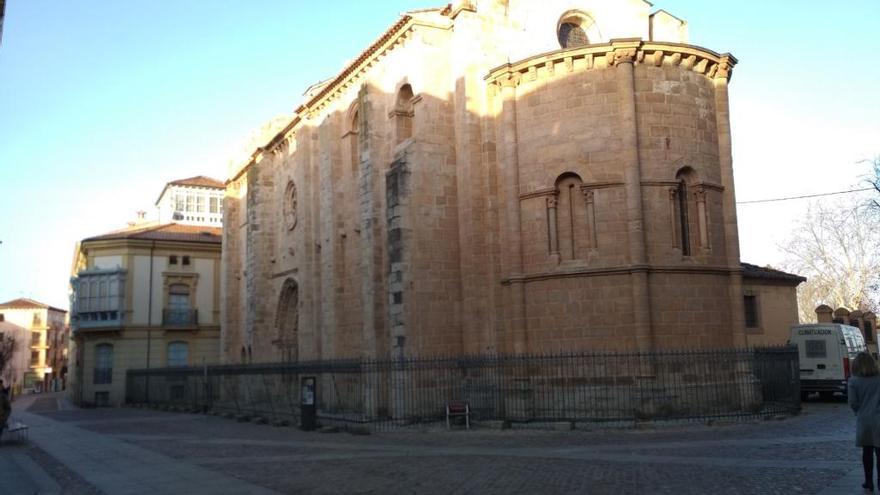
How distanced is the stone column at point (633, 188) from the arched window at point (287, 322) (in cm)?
1813

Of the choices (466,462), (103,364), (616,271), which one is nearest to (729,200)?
(616,271)

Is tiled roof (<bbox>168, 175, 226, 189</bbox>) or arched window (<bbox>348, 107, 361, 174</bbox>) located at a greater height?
tiled roof (<bbox>168, 175, 226, 189</bbox>)

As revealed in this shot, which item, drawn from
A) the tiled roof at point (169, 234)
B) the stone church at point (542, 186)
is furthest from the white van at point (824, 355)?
the tiled roof at point (169, 234)

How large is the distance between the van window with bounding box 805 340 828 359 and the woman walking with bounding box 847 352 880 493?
15.8m

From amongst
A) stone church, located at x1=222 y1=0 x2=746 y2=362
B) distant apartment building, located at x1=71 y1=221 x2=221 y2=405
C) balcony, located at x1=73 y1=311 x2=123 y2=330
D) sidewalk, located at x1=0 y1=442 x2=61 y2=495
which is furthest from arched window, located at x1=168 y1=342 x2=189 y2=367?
sidewalk, located at x1=0 y1=442 x2=61 y2=495

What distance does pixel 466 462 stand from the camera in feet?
38.3

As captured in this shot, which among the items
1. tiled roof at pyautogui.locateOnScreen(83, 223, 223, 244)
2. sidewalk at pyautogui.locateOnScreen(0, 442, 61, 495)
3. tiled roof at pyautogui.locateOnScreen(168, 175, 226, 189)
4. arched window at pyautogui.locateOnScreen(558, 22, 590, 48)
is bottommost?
sidewalk at pyautogui.locateOnScreen(0, 442, 61, 495)

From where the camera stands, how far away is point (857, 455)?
10.8 metres

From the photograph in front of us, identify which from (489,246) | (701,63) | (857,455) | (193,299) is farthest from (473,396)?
(193,299)

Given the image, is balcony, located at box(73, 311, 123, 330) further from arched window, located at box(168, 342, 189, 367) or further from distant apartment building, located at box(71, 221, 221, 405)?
arched window, located at box(168, 342, 189, 367)

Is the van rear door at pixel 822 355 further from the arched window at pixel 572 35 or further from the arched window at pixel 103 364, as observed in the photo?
the arched window at pixel 103 364

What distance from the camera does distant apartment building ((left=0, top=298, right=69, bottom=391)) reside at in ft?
279

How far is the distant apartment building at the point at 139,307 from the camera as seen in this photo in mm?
39031

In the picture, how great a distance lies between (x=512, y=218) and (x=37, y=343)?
296 feet
